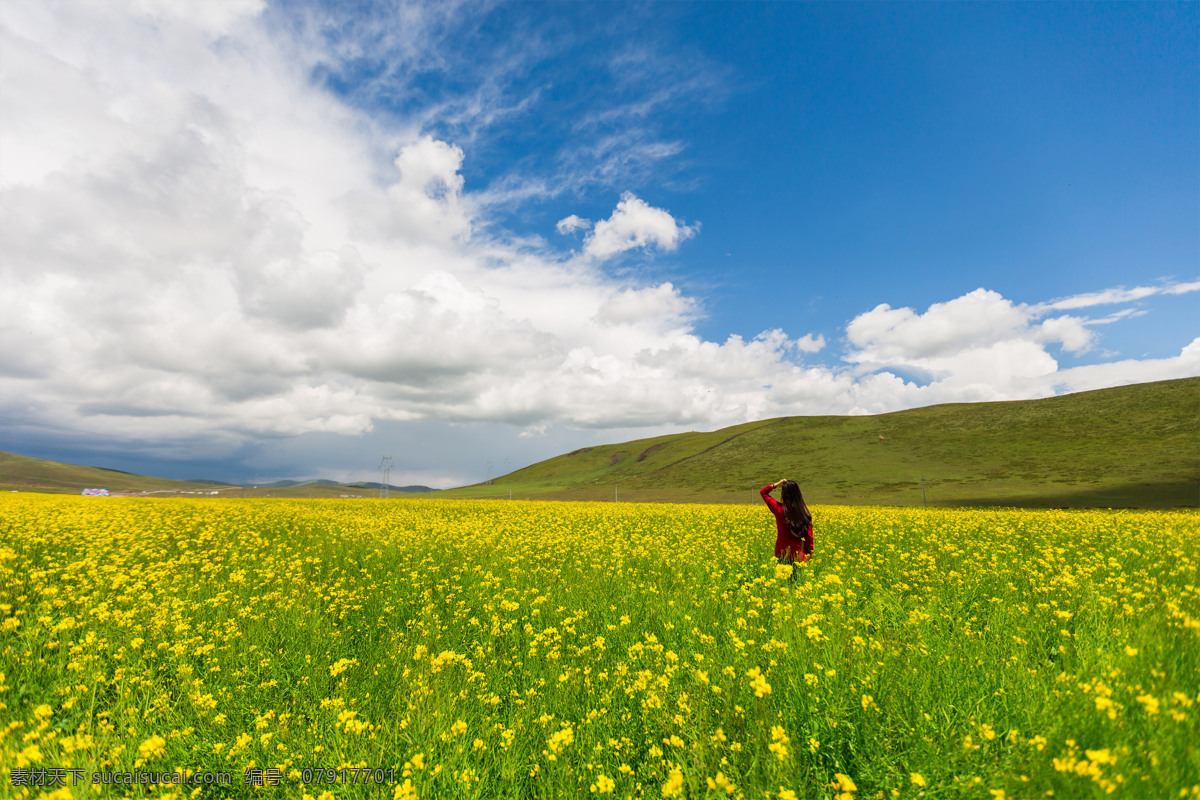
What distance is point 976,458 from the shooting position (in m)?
82.8

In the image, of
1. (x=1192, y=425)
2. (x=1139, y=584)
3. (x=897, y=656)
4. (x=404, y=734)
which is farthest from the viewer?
(x=1192, y=425)

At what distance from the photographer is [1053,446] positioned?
264 ft

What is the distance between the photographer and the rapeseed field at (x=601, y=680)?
345 centimetres

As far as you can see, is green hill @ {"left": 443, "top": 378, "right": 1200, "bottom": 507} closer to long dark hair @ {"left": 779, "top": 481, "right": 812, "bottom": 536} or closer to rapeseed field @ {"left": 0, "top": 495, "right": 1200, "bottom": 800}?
long dark hair @ {"left": 779, "top": 481, "right": 812, "bottom": 536}

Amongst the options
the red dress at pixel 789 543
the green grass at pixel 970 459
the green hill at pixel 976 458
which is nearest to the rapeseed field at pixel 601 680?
the red dress at pixel 789 543

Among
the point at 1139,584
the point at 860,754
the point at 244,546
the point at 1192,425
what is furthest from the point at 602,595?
the point at 1192,425

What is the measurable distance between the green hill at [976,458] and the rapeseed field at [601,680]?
54.4 m

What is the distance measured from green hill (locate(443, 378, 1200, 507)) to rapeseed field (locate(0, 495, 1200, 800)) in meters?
54.4

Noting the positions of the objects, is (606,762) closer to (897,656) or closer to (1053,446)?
(897,656)

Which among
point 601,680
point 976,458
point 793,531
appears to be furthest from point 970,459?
point 601,680

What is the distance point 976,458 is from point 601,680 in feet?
329

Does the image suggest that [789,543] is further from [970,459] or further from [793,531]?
[970,459]

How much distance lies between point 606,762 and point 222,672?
4.59 meters

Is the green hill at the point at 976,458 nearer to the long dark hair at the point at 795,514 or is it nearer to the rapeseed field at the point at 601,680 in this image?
the long dark hair at the point at 795,514
